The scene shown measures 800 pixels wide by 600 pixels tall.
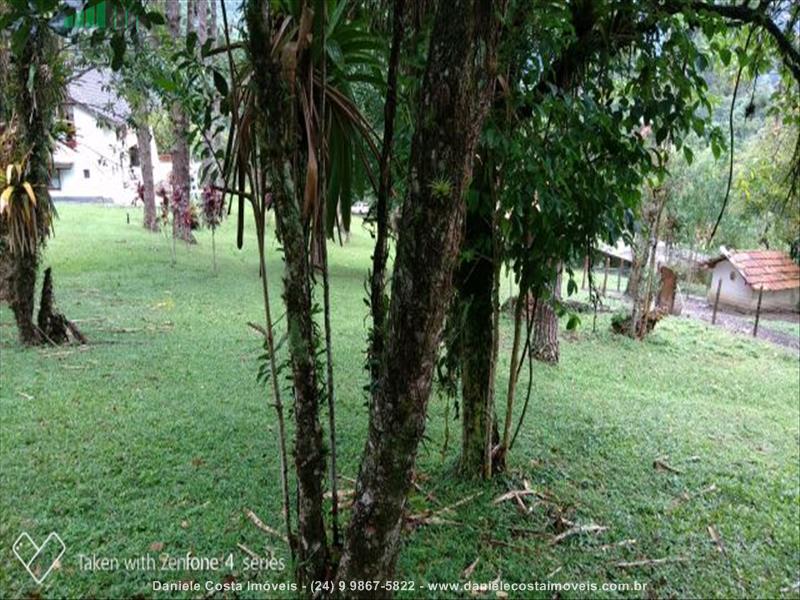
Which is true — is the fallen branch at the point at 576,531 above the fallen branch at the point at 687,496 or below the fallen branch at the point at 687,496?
above

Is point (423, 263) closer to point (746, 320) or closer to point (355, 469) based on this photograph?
point (355, 469)

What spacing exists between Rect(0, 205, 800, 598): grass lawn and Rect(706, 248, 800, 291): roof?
11.4 m

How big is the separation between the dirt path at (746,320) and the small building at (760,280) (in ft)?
1.94

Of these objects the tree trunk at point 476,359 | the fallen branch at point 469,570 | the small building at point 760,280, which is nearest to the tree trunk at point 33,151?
the tree trunk at point 476,359

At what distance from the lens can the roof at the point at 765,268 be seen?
619 inches

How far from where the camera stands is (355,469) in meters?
2.85

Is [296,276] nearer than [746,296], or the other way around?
[296,276]

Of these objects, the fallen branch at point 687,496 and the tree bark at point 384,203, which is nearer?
the tree bark at point 384,203

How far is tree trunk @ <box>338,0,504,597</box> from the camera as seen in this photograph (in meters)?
1.27

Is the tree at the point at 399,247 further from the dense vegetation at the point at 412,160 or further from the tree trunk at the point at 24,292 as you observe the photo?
the tree trunk at the point at 24,292

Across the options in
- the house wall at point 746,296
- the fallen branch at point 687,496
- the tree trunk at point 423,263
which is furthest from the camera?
the house wall at point 746,296

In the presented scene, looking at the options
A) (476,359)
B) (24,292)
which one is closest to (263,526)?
(476,359)

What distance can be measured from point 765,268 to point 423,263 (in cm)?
1832

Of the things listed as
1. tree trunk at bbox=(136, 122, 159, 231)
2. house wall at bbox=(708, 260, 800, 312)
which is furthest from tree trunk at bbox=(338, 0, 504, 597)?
house wall at bbox=(708, 260, 800, 312)
